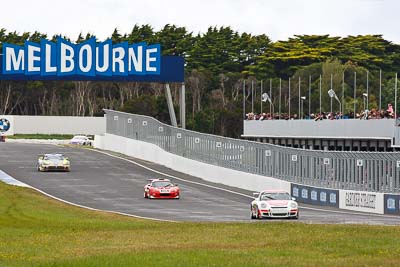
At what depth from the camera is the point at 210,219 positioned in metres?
46.3

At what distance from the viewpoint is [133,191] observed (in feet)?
218

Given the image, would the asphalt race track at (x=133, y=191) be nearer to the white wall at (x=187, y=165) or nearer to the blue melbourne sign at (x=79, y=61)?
the white wall at (x=187, y=165)

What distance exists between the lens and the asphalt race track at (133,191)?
163ft

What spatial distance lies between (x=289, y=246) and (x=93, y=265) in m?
6.08

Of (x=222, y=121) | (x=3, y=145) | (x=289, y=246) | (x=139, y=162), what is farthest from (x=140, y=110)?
(x=289, y=246)

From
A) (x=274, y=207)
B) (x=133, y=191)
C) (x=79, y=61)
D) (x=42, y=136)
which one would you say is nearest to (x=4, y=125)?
(x=42, y=136)

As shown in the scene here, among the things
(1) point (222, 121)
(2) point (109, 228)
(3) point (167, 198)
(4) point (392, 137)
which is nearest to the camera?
(2) point (109, 228)

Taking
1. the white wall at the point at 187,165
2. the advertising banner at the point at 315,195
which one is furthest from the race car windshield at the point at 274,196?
the white wall at the point at 187,165

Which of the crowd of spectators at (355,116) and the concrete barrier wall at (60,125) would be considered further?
the concrete barrier wall at (60,125)

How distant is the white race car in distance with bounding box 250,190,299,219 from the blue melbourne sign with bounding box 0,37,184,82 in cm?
3619

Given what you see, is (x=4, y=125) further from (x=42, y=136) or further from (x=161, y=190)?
(x=161, y=190)

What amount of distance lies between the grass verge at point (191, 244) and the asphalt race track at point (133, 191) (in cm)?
877

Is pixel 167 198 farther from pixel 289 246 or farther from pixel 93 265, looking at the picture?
pixel 93 265

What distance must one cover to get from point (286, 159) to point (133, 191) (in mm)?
9309
